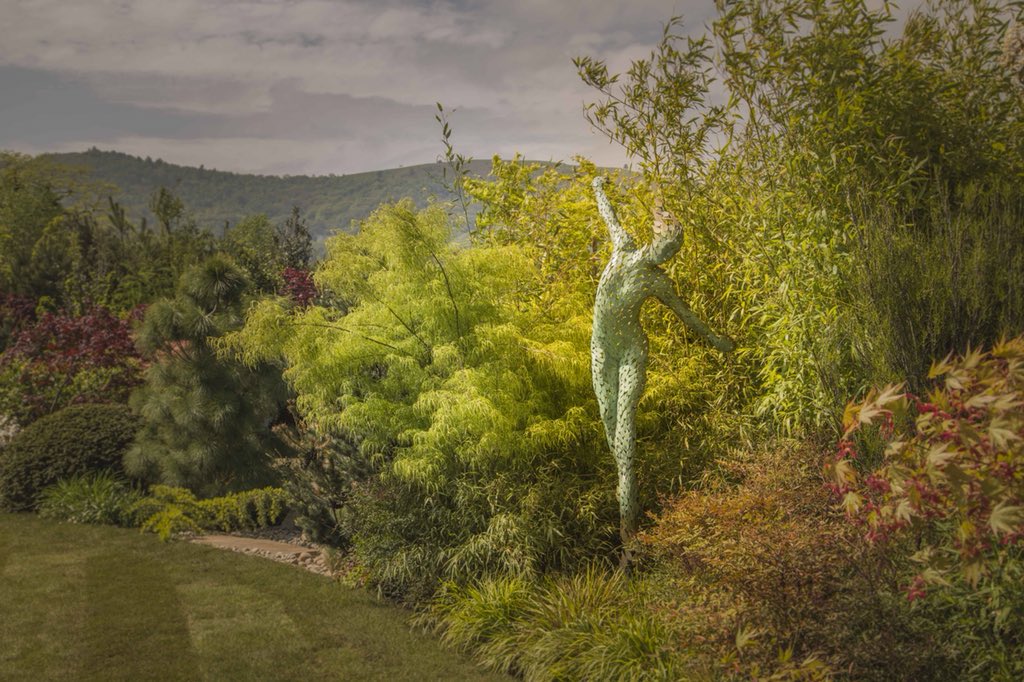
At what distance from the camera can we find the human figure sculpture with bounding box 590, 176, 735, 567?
5.30m

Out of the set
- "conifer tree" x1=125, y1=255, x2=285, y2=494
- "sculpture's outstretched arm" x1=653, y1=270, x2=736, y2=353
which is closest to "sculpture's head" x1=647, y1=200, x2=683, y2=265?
"sculpture's outstretched arm" x1=653, y1=270, x2=736, y2=353

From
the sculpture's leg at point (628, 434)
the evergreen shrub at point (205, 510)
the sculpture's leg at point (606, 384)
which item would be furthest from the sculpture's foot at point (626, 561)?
the evergreen shrub at point (205, 510)

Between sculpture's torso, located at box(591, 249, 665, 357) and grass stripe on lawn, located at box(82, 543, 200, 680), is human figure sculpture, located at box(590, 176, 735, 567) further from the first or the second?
grass stripe on lawn, located at box(82, 543, 200, 680)

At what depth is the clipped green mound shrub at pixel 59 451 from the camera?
28.9ft

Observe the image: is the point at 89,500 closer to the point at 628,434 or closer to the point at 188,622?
the point at 188,622

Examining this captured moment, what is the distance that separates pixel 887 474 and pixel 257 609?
460 cm

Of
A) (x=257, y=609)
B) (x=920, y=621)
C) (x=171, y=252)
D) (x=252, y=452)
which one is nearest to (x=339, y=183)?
(x=171, y=252)

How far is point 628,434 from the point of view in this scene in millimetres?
5500

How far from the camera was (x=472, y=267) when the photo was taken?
6.59m

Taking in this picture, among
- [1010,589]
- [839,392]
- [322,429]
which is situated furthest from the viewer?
[322,429]

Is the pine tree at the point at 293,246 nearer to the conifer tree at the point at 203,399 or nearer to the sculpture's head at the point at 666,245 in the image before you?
the conifer tree at the point at 203,399

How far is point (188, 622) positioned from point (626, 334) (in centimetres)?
360

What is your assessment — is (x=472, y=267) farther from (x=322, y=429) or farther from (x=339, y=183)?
(x=339, y=183)

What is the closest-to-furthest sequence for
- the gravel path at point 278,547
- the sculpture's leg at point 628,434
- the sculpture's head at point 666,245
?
the sculpture's head at point 666,245, the sculpture's leg at point 628,434, the gravel path at point 278,547
